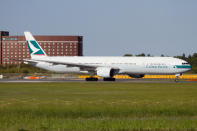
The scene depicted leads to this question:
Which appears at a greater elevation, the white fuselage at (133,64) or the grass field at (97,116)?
the white fuselage at (133,64)

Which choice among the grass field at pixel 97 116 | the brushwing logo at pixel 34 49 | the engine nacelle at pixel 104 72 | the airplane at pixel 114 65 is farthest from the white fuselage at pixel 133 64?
the grass field at pixel 97 116

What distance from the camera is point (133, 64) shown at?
71375 millimetres

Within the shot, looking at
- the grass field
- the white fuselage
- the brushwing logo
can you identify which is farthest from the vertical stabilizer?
the grass field

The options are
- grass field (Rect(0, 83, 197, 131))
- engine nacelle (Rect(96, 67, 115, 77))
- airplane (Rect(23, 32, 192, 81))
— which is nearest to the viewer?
grass field (Rect(0, 83, 197, 131))

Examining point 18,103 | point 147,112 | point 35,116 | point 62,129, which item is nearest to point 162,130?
point 62,129

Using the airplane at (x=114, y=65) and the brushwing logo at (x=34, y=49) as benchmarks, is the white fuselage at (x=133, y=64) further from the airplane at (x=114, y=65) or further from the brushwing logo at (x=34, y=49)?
the brushwing logo at (x=34, y=49)

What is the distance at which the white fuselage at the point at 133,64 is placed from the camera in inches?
2776

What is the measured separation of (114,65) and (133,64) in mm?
3493

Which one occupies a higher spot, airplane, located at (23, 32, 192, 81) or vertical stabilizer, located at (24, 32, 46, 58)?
vertical stabilizer, located at (24, 32, 46, 58)

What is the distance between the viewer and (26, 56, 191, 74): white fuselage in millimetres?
70500

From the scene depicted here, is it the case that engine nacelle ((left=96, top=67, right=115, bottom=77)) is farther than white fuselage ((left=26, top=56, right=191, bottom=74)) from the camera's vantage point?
No

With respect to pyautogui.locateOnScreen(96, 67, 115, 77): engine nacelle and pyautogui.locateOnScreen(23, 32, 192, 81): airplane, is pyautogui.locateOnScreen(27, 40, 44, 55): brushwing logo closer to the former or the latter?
pyautogui.locateOnScreen(23, 32, 192, 81): airplane

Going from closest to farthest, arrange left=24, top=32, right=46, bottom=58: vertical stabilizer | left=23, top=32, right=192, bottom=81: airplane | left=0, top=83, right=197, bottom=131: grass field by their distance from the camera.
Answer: left=0, top=83, right=197, bottom=131: grass field
left=23, top=32, right=192, bottom=81: airplane
left=24, top=32, right=46, bottom=58: vertical stabilizer

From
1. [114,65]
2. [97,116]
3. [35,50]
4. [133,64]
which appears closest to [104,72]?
[114,65]
